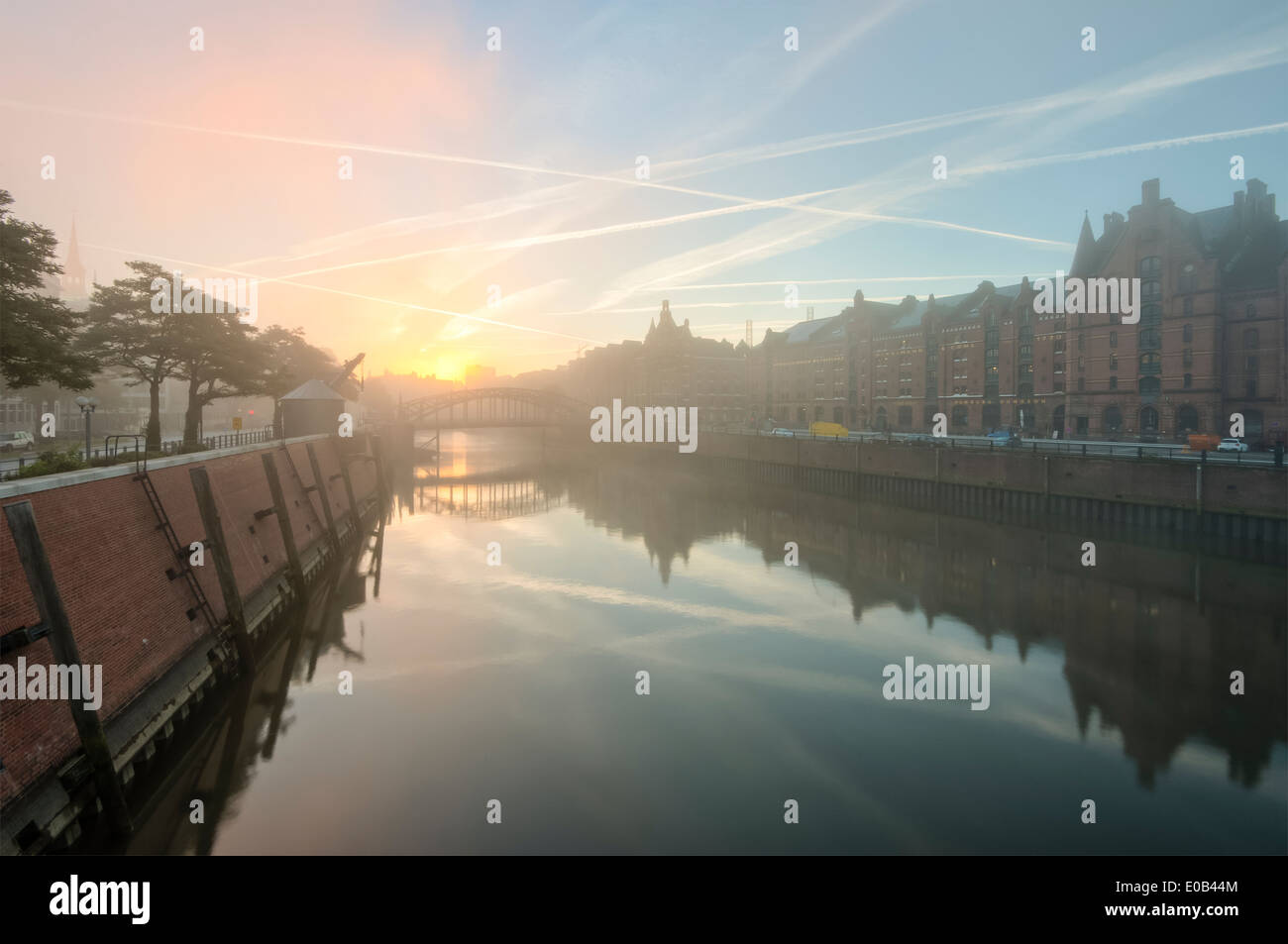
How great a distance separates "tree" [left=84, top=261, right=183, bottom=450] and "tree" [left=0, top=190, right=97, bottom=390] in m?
10.6

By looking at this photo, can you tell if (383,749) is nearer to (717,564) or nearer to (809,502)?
(717,564)

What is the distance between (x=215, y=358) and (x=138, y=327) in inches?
148

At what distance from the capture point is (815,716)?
1519 centimetres

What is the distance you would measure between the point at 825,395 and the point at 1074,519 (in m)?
48.2

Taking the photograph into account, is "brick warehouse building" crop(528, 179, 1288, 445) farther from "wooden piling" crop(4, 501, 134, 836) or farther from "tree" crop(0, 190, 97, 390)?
"tree" crop(0, 190, 97, 390)

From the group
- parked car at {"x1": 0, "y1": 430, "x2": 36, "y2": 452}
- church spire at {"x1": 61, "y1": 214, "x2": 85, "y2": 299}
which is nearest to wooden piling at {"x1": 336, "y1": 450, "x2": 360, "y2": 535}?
parked car at {"x1": 0, "y1": 430, "x2": 36, "y2": 452}

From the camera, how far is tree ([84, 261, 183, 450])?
32.1 m

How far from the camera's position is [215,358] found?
3628 cm

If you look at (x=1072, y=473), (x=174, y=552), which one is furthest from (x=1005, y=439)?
(x=174, y=552)

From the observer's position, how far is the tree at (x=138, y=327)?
3212 cm

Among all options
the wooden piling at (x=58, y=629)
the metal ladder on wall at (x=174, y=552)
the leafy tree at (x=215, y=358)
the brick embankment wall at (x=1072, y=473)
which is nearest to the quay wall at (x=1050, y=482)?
the brick embankment wall at (x=1072, y=473)

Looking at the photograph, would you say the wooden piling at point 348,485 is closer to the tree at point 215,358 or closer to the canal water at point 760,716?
the tree at point 215,358

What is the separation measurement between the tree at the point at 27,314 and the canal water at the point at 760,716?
11147mm
